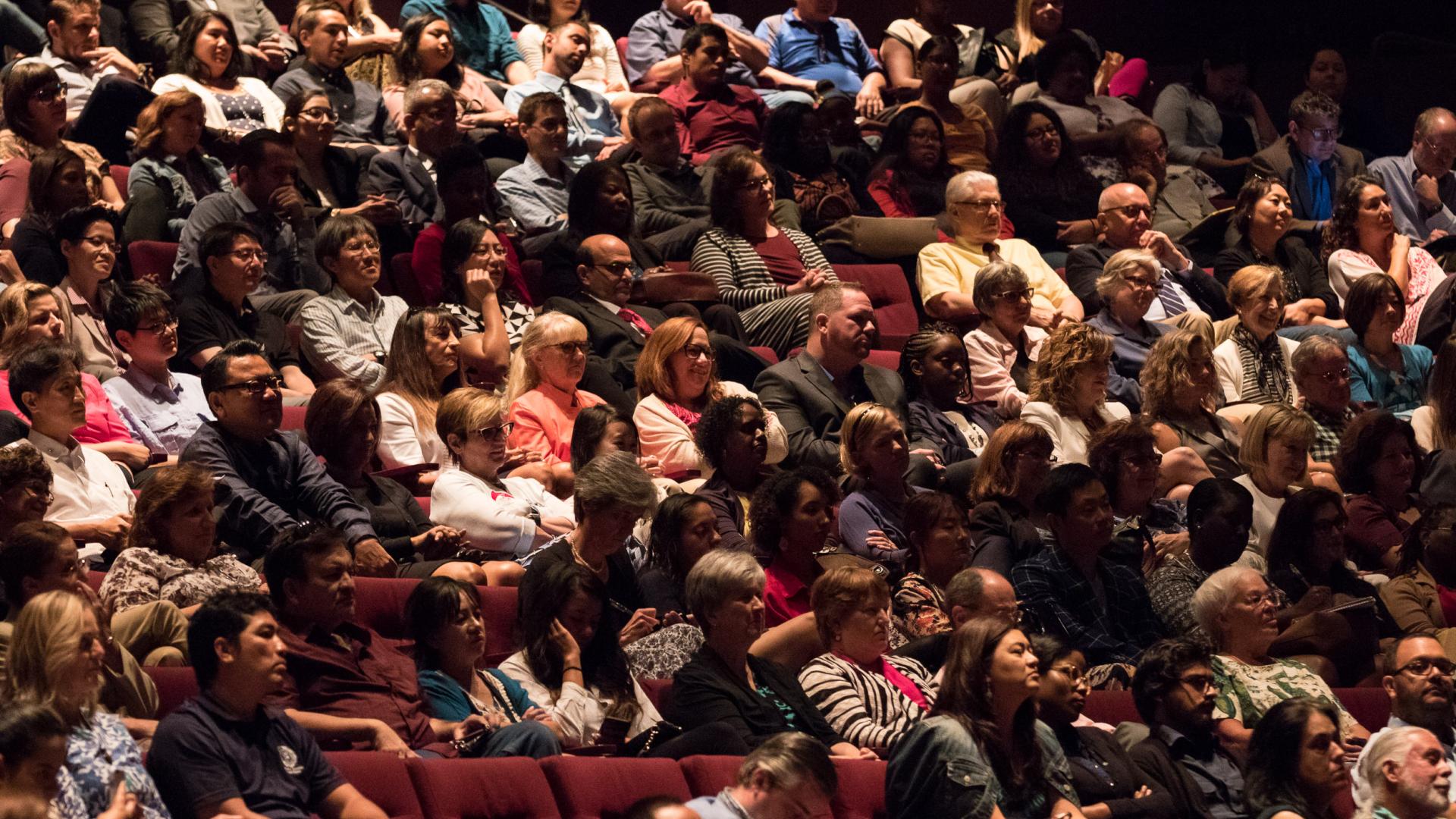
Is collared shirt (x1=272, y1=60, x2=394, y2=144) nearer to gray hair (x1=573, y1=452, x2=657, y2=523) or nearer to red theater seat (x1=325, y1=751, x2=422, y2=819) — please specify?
gray hair (x1=573, y1=452, x2=657, y2=523)

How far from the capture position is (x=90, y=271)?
5469mm

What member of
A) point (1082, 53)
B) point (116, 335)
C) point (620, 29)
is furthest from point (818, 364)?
point (620, 29)

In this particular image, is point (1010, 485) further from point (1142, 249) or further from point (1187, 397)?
point (1142, 249)

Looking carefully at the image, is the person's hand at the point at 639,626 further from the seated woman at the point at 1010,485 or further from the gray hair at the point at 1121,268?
the gray hair at the point at 1121,268

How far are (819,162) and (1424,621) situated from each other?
9.26ft

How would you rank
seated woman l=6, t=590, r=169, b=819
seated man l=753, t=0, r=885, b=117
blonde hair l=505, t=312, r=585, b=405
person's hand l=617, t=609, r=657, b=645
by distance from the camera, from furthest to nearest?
seated man l=753, t=0, r=885, b=117 < blonde hair l=505, t=312, r=585, b=405 < person's hand l=617, t=609, r=657, b=645 < seated woman l=6, t=590, r=169, b=819

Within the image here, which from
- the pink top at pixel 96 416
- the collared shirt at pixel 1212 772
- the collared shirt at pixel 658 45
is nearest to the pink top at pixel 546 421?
the pink top at pixel 96 416

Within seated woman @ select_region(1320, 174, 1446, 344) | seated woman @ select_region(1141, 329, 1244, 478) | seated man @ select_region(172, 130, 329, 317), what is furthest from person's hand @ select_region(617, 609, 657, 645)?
seated woman @ select_region(1320, 174, 1446, 344)

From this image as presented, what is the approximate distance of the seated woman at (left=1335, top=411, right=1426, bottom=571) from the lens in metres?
5.79

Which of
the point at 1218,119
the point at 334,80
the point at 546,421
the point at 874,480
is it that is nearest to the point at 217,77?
the point at 334,80

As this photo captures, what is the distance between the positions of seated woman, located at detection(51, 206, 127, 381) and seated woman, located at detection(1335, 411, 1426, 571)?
3.17 m

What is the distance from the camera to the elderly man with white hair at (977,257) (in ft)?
22.1

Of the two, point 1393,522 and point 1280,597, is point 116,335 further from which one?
point 1393,522

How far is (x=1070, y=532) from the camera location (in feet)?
16.9
